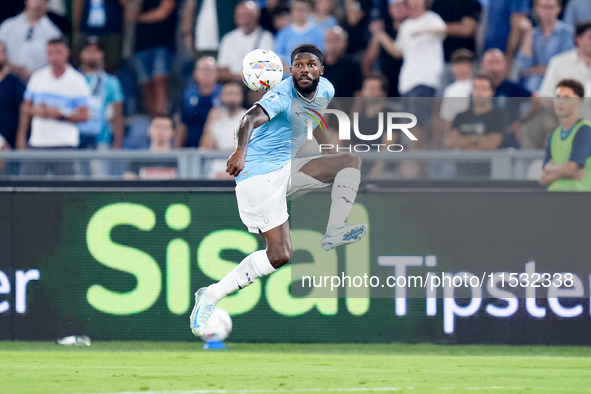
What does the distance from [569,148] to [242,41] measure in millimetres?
4590

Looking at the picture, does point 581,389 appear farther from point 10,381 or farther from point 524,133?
point 10,381

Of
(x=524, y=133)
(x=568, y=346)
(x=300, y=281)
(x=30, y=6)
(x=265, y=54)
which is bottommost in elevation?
(x=568, y=346)

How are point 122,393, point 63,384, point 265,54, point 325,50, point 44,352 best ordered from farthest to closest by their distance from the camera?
point 325,50 → point 44,352 → point 265,54 → point 63,384 → point 122,393

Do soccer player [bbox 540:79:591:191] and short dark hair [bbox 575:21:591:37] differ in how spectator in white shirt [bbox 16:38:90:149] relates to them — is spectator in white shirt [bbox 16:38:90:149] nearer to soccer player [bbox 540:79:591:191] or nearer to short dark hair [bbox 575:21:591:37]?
soccer player [bbox 540:79:591:191]

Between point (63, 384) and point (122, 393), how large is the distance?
2.44 ft

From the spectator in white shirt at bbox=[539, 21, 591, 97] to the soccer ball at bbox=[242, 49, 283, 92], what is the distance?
14.8 feet

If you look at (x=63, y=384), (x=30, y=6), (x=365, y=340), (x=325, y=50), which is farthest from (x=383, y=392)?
(x=30, y=6)

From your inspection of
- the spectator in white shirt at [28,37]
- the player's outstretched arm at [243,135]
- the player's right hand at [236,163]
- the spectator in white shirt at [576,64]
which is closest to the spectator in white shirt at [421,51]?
the spectator in white shirt at [576,64]

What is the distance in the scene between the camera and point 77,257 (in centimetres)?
961

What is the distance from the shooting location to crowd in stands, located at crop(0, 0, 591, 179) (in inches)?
445

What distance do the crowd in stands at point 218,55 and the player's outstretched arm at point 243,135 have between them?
13.2 feet

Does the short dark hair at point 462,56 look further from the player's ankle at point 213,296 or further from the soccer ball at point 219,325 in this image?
the player's ankle at point 213,296

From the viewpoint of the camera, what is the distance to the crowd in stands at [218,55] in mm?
11312

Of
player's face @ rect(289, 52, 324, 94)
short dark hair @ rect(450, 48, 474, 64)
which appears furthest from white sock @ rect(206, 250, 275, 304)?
short dark hair @ rect(450, 48, 474, 64)
